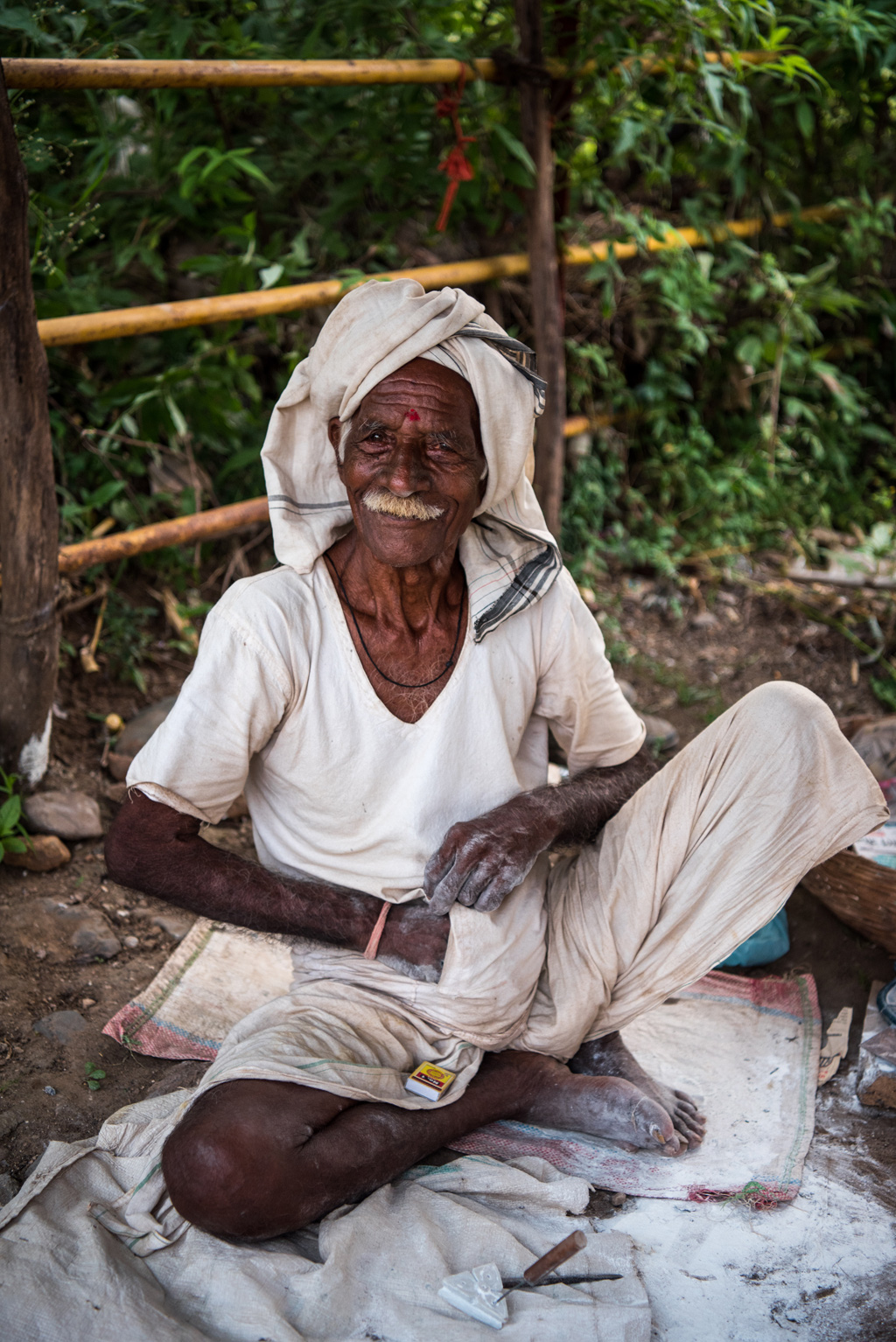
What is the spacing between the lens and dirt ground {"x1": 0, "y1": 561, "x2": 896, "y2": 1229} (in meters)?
2.10

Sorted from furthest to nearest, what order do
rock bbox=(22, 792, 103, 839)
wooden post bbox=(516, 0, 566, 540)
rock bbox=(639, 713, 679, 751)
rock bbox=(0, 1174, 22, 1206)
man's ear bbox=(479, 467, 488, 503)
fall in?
rock bbox=(639, 713, 679, 751)
wooden post bbox=(516, 0, 566, 540)
rock bbox=(22, 792, 103, 839)
man's ear bbox=(479, 467, 488, 503)
rock bbox=(0, 1174, 22, 1206)

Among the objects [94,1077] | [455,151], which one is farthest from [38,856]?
[455,151]

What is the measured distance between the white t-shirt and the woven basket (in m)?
0.88

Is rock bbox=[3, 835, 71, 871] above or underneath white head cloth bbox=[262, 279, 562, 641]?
underneath

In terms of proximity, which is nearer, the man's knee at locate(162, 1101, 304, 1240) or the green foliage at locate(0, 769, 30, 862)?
the man's knee at locate(162, 1101, 304, 1240)

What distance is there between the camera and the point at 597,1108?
2078mm

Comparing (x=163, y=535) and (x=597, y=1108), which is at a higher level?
(x=163, y=535)

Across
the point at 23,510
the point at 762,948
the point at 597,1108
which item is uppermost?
the point at 23,510

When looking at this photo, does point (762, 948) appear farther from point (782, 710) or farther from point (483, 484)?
point (483, 484)

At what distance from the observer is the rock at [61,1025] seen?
2264 mm

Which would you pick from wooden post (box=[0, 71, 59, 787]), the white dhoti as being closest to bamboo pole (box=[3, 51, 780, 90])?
wooden post (box=[0, 71, 59, 787])

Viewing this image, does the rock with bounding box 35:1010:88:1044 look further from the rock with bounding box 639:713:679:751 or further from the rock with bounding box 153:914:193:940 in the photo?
the rock with bounding box 639:713:679:751

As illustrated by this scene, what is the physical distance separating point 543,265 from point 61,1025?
2.85m

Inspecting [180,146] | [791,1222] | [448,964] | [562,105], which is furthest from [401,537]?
[562,105]
